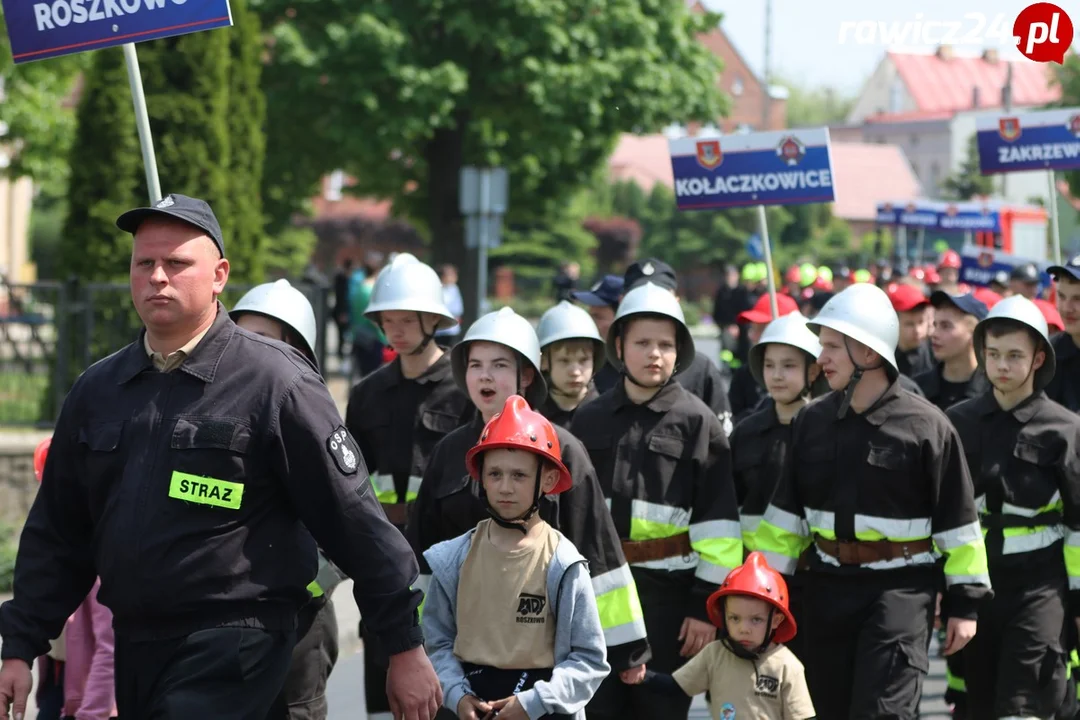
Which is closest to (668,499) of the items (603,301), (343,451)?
(343,451)

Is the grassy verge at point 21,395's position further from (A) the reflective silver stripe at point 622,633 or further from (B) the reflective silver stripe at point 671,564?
(A) the reflective silver stripe at point 622,633

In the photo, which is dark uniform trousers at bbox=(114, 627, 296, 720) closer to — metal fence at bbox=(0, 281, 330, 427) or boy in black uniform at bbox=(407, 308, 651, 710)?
boy in black uniform at bbox=(407, 308, 651, 710)

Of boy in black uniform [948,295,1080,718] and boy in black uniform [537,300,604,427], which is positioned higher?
boy in black uniform [537,300,604,427]

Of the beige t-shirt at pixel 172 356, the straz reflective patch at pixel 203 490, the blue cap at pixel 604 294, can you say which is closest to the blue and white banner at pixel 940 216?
the blue cap at pixel 604 294

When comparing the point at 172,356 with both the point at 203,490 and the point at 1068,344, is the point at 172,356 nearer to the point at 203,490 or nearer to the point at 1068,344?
the point at 203,490

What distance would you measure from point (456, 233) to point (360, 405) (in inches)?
912

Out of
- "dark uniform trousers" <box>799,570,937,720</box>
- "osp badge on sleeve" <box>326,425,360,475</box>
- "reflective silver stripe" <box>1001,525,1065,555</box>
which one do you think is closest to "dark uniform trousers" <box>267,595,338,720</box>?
"osp badge on sleeve" <box>326,425,360,475</box>

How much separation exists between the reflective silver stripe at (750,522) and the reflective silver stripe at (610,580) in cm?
163

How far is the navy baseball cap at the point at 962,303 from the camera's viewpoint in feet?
29.3

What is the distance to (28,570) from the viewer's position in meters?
4.48

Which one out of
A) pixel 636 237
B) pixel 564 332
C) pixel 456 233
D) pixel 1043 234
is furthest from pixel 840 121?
pixel 564 332

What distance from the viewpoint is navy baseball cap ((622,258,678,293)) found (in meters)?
9.22

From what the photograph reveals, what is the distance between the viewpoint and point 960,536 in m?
6.41

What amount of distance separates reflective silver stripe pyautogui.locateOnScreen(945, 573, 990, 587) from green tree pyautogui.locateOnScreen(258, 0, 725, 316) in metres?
19.8
